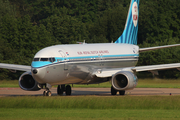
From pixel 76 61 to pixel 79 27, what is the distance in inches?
2468

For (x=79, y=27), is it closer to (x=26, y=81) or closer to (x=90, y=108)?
(x=26, y=81)

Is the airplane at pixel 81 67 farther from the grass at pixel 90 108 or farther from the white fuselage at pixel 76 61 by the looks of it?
the grass at pixel 90 108

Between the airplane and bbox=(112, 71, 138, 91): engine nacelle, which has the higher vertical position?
the airplane

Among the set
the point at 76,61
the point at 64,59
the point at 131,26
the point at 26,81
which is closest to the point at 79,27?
the point at 131,26

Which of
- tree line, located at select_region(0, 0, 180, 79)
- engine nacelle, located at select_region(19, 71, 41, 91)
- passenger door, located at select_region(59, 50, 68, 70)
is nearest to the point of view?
passenger door, located at select_region(59, 50, 68, 70)

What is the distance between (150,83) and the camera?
49.1 meters

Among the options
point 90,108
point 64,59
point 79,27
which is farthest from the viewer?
point 79,27

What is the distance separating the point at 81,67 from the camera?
3047 cm

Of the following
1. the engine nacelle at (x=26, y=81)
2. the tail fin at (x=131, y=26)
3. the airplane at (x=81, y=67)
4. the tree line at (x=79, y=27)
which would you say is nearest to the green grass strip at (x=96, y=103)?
the airplane at (x=81, y=67)

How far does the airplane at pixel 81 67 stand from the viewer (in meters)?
27.6

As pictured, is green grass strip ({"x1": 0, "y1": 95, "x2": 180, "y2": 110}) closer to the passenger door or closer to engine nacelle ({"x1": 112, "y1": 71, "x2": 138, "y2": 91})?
the passenger door

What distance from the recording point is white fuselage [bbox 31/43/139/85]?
27.4 meters

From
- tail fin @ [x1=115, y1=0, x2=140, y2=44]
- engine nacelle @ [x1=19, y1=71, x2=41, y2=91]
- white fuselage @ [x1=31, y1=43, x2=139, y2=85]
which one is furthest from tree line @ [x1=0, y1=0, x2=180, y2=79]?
engine nacelle @ [x1=19, y1=71, x2=41, y2=91]
